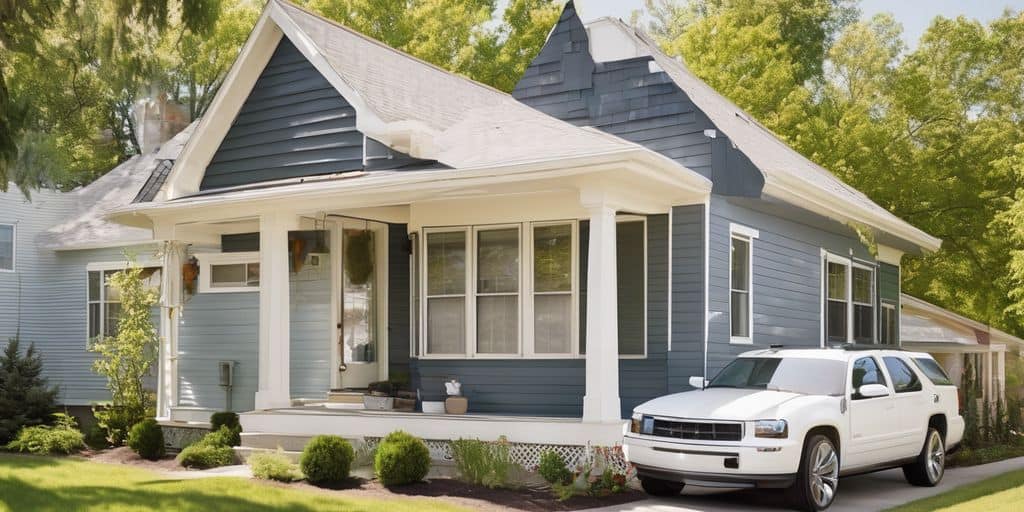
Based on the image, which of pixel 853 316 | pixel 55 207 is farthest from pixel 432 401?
pixel 55 207

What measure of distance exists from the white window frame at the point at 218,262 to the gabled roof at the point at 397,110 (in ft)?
5.18

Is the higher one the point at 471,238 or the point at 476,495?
the point at 471,238

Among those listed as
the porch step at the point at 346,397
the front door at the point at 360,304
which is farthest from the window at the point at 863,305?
Result: the porch step at the point at 346,397

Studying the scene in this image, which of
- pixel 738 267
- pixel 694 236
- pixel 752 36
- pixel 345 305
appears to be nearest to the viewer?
pixel 694 236

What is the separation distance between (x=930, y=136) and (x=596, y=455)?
24447 mm

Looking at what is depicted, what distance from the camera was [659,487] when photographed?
1242cm

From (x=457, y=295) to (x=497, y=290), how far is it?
0.62 m

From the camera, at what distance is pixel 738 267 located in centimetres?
1592

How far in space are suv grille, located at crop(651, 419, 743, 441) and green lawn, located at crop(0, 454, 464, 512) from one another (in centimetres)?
232

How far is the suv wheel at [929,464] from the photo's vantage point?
13.8 m

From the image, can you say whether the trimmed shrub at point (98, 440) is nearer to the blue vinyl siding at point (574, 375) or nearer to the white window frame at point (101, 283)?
the white window frame at point (101, 283)

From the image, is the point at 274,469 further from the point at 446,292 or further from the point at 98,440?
the point at 98,440

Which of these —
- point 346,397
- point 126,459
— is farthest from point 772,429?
point 126,459

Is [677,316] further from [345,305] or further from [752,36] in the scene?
[752,36]
